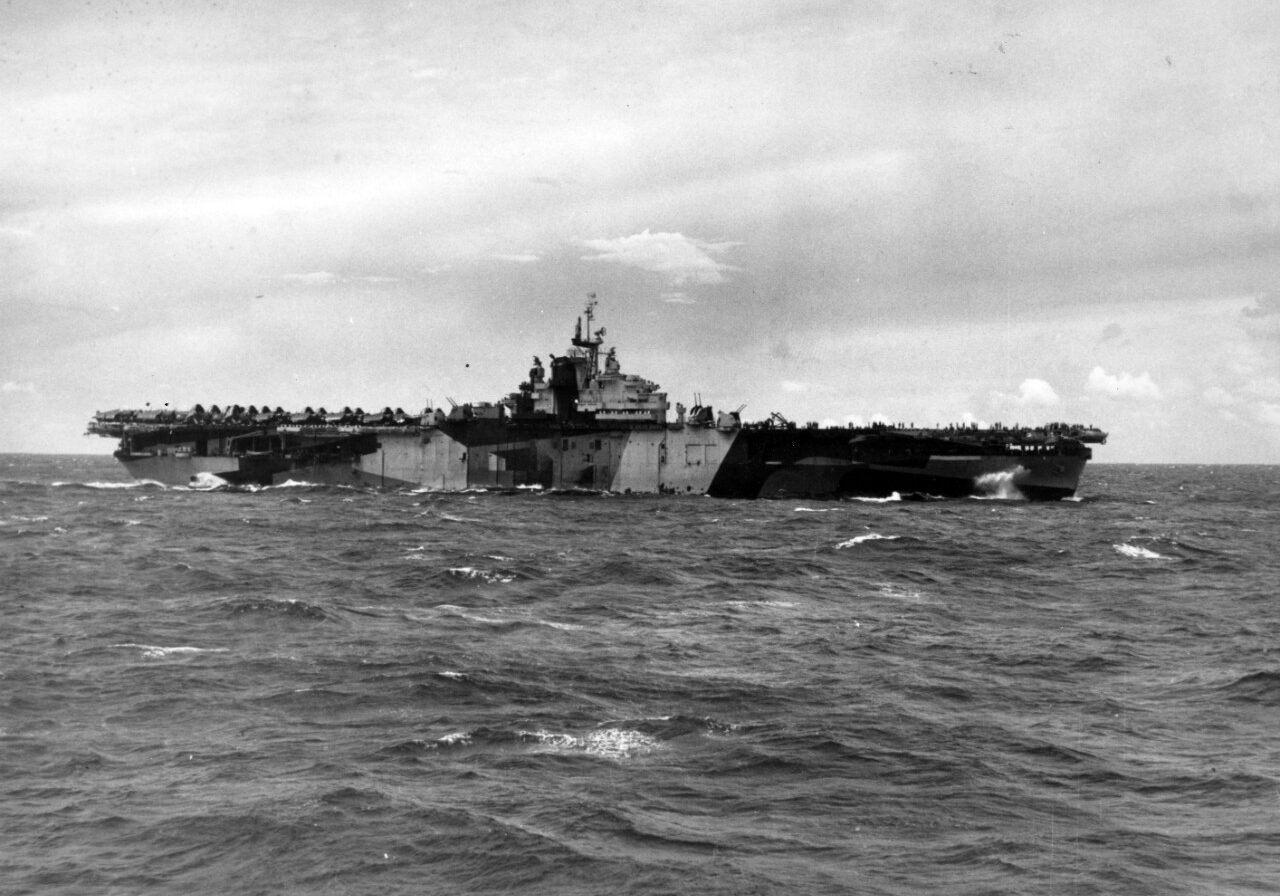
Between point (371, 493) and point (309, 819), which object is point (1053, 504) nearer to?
point (371, 493)

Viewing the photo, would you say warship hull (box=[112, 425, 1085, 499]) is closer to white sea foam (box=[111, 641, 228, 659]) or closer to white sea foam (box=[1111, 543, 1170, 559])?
white sea foam (box=[1111, 543, 1170, 559])

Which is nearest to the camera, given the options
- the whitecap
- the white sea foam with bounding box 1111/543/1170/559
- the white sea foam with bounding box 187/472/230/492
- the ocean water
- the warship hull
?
the ocean water

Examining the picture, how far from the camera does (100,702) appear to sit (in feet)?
61.6

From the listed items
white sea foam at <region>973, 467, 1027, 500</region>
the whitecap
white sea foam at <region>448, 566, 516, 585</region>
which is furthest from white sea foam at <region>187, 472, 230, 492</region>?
white sea foam at <region>973, 467, 1027, 500</region>

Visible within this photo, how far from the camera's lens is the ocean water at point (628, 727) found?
1285 centimetres

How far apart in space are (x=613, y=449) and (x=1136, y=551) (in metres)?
31.6

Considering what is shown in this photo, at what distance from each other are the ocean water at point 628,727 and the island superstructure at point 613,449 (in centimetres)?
2750

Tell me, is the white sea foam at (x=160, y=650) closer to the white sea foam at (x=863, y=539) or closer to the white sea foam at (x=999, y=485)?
the white sea foam at (x=863, y=539)

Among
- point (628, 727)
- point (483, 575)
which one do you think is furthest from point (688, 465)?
point (628, 727)

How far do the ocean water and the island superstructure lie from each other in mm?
27504

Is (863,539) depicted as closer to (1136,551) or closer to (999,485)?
(1136,551)

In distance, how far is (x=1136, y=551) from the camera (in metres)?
44.6

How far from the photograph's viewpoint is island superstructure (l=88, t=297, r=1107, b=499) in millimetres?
65500

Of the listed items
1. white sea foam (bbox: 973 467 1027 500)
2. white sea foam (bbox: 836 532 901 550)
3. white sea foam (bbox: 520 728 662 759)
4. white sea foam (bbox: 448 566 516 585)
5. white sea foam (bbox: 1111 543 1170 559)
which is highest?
white sea foam (bbox: 973 467 1027 500)
